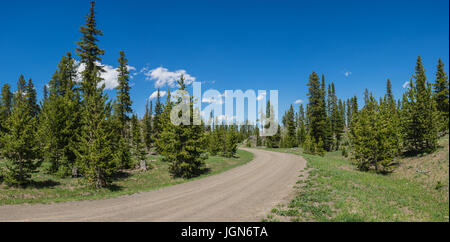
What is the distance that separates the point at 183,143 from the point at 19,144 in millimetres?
13389

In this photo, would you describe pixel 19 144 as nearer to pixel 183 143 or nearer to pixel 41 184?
pixel 41 184

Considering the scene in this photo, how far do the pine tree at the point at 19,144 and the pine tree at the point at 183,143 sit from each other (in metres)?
10.8

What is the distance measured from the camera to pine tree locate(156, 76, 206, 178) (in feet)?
72.7

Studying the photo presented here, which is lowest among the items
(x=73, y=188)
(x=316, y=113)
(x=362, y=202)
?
(x=73, y=188)

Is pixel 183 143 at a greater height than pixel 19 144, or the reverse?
pixel 19 144

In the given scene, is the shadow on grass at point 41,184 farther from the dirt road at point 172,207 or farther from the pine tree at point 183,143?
the pine tree at point 183,143

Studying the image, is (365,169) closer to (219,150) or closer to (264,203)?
(264,203)

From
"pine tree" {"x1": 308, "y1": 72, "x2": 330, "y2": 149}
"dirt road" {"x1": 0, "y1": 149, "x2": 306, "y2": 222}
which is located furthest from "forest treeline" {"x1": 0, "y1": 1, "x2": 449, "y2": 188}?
"pine tree" {"x1": 308, "y1": 72, "x2": 330, "y2": 149}

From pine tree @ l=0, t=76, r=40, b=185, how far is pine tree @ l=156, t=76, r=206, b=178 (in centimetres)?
1082

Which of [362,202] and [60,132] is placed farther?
[60,132]

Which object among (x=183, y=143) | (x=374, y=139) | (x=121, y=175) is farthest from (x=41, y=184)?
(x=374, y=139)

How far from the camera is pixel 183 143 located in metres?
22.4

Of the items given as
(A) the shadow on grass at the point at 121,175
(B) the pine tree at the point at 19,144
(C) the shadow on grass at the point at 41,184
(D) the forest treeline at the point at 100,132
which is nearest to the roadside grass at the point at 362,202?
(D) the forest treeline at the point at 100,132
